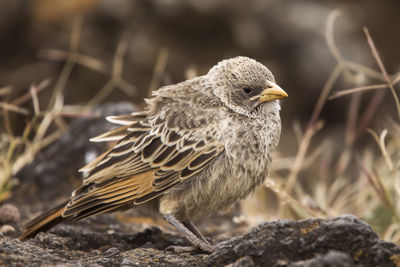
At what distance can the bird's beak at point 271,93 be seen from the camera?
155 inches

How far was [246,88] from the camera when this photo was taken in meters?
4.08

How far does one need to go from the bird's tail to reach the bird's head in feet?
4.28

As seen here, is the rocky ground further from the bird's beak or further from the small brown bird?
the bird's beak

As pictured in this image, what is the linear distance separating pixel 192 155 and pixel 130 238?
0.75 meters

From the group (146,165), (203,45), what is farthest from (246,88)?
(203,45)

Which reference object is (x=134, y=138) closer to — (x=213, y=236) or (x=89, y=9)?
(x=213, y=236)

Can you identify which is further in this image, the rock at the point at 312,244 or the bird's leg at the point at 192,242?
the bird's leg at the point at 192,242

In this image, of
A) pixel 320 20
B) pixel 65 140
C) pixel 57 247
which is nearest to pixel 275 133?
pixel 57 247

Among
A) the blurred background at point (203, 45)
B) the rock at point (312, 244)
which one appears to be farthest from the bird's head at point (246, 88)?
the blurred background at point (203, 45)

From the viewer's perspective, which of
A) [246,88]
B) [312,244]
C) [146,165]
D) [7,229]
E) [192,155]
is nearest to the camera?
[312,244]

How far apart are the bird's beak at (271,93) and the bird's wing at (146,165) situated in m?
0.43

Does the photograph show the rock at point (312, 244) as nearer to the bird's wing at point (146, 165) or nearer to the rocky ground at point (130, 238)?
the rocky ground at point (130, 238)

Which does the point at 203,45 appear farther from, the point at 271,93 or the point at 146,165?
the point at 146,165

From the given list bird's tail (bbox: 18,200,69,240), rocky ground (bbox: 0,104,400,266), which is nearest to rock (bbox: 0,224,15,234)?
rocky ground (bbox: 0,104,400,266)
